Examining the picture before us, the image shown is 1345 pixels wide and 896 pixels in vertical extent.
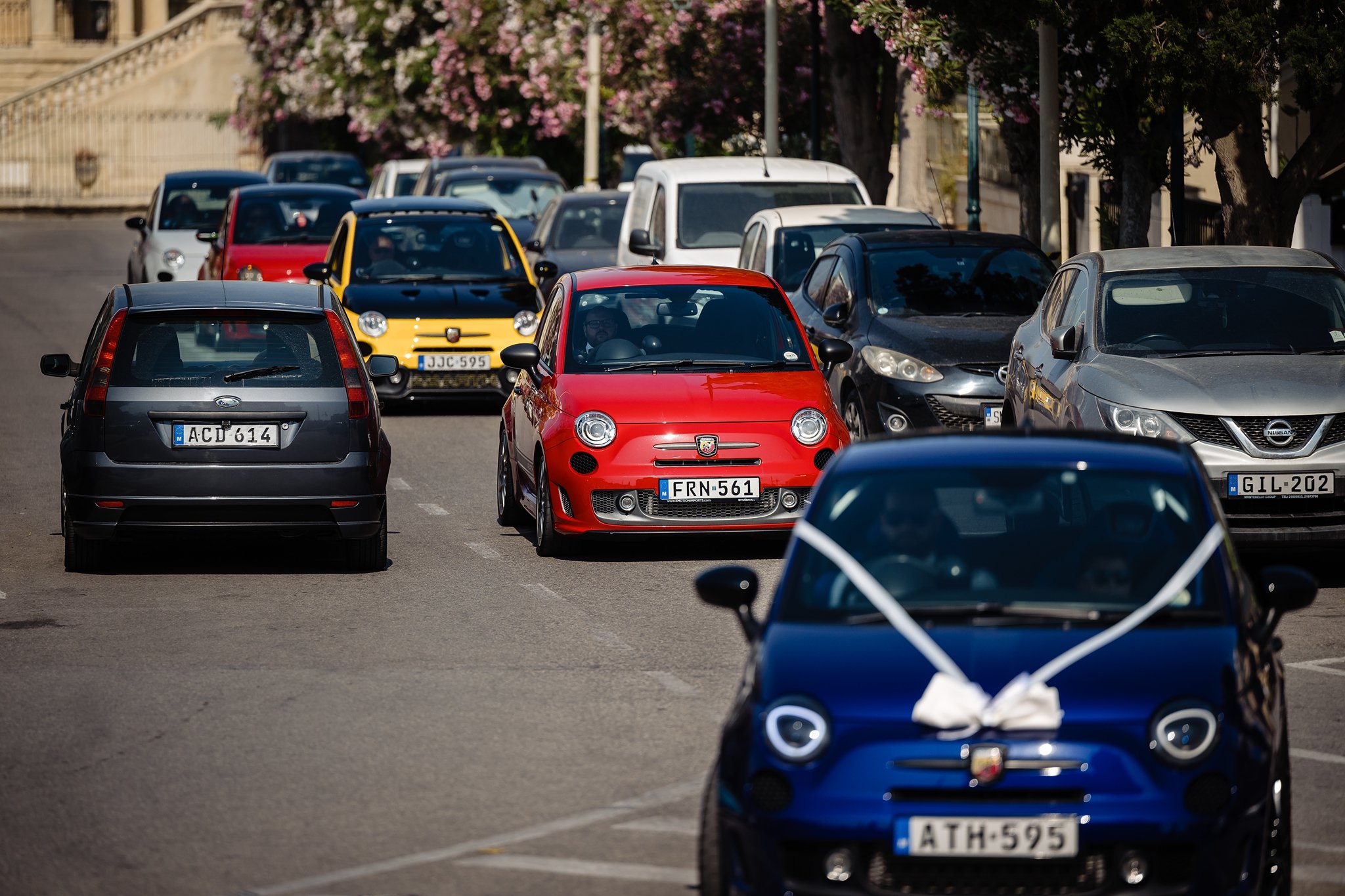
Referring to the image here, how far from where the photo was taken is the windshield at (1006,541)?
20.1 ft

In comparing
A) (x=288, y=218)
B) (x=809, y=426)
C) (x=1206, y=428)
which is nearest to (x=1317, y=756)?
(x=1206, y=428)

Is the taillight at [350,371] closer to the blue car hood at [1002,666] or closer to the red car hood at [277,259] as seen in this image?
the blue car hood at [1002,666]

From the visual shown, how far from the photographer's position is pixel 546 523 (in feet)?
41.8

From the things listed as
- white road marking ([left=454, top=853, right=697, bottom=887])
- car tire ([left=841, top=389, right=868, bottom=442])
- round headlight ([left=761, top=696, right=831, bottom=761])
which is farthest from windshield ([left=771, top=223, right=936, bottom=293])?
round headlight ([left=761, top=696, right=831, bottom=761])

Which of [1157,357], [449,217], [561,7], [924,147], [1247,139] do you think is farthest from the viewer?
[561,7]

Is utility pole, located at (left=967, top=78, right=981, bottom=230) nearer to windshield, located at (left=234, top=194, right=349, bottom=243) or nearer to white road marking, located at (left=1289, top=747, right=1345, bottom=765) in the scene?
windshield, located at (left=234, top=194, right=349, bottom=243)

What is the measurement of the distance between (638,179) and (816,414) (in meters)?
10.3

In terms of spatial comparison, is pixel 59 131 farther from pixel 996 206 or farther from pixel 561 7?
pixel 996 206

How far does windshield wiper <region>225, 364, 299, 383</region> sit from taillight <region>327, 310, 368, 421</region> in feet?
0.81

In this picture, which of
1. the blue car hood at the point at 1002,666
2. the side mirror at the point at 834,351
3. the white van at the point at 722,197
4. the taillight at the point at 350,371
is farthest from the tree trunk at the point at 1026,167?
the blue car hood at the point at 1002,666

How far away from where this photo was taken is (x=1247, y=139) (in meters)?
17.3

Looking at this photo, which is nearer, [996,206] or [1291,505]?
[1291,505]

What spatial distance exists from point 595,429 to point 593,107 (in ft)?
91.9

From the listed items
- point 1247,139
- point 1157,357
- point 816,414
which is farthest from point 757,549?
point 1247,139
